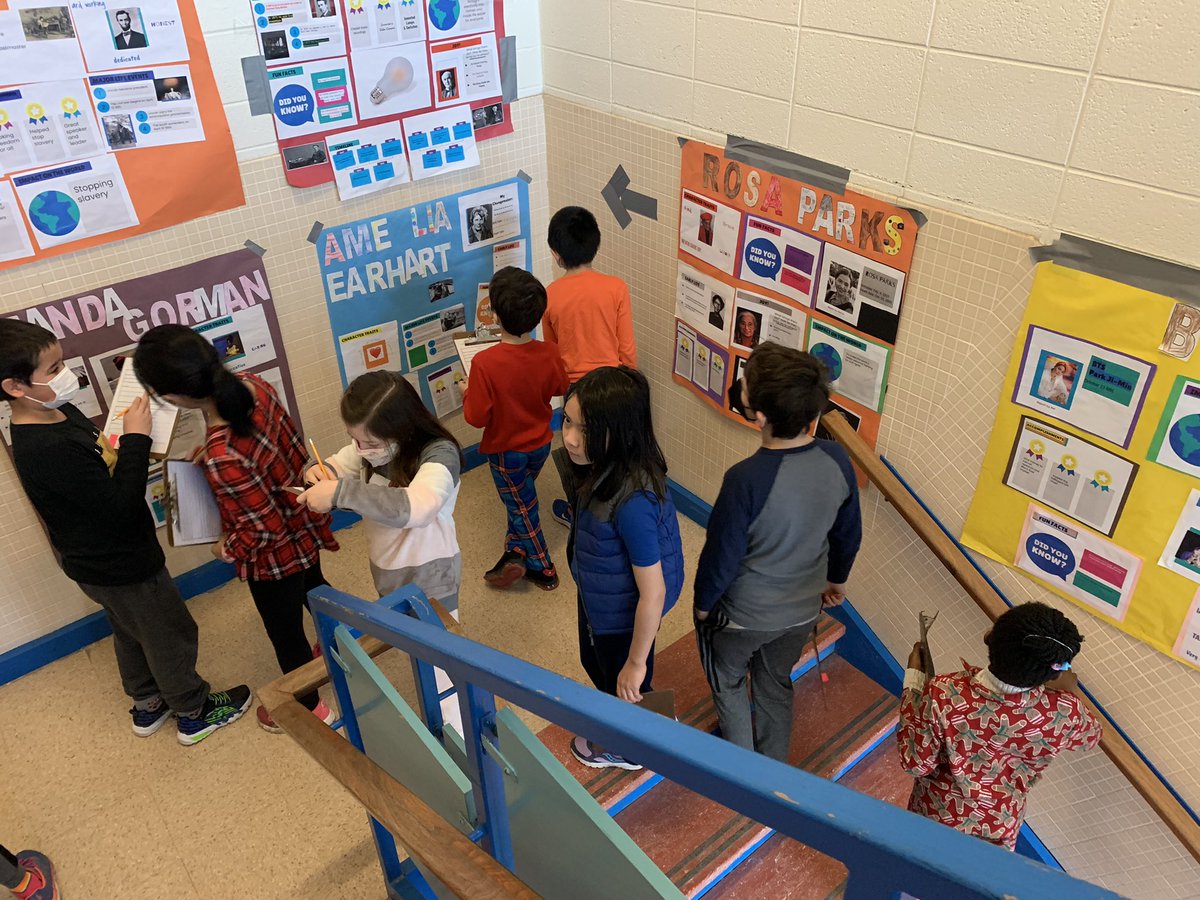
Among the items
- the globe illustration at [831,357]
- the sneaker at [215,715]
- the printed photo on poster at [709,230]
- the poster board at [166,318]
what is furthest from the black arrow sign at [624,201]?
the sneaker at [215,715]

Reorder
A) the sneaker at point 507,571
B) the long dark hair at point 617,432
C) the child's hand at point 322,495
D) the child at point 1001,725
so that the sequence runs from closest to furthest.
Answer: the child at point 1001,725, the long dark hair at point 617,432, the child's hand at point 322,495, the sneaker at point 507,571

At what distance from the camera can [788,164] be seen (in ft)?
8.57

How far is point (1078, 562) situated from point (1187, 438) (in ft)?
1.47

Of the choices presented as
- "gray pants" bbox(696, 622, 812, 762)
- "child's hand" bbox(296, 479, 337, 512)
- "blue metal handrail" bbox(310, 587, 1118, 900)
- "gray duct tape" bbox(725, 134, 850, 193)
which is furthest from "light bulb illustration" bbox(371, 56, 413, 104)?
"blue metal handrail" bbox(310, 587, 1118, 900)

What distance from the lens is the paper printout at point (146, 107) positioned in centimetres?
249

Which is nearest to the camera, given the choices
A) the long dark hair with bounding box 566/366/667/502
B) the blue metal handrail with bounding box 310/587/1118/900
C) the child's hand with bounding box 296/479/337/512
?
the blue metal handrail with bounding box 310/587/1118/900

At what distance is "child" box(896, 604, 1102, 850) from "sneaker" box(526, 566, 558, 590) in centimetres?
169

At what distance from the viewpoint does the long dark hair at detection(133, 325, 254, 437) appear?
2.13 m

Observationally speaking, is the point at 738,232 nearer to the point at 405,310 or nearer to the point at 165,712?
the point at 405,310

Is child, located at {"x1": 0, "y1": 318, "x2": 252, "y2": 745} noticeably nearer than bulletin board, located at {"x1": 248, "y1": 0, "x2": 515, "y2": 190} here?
Yes

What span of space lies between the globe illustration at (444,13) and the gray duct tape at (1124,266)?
217 centimetres

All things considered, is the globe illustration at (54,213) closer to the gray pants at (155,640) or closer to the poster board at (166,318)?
the poster board at (166,318)

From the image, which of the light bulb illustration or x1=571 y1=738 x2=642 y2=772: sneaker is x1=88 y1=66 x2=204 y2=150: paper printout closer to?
the light bulb illustration

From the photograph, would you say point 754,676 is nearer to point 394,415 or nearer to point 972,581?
point 972,581
